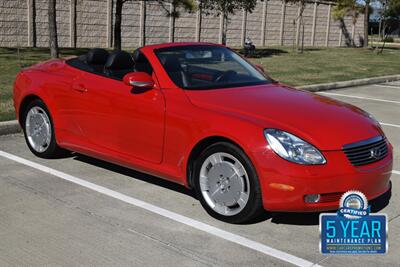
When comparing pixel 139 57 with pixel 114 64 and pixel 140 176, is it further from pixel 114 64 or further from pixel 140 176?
pixel 140 176

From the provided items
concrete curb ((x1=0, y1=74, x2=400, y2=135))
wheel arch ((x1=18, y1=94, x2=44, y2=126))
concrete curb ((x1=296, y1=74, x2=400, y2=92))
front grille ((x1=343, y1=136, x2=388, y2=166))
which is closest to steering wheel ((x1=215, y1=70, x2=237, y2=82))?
front grille ((x1=343, y1=136, x2=388, y2=166))

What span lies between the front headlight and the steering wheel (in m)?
1.26

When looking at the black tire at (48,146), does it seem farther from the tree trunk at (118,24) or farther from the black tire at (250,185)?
the tree trunk at (118,24)

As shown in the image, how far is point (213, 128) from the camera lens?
440 cm

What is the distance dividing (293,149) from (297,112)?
1.67 feet

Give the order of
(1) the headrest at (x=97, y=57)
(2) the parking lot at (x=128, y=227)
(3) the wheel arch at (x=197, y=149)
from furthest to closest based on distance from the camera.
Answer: (1) the headrest at (x=97, y=57), (3) the wheel arch at (x=197, y=149), (2) the parking lot at (x=128, y=227)

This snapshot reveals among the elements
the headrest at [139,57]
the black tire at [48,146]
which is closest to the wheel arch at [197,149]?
the headrest at [139,57]

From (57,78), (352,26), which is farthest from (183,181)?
(352,26)

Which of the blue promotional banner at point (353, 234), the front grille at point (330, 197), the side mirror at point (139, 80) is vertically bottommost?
the blue promotional banner at point (353, 234)

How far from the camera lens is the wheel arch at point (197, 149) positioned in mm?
4426

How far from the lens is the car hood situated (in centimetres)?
423

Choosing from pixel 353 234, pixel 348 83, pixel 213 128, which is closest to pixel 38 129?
pixel 213 128

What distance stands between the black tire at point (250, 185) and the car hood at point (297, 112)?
11.3 inches

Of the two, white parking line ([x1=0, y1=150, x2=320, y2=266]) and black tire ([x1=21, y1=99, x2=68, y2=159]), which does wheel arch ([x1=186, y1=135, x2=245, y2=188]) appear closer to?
white parking line ([x1=0, y1=150, x2=320, y2=266])
